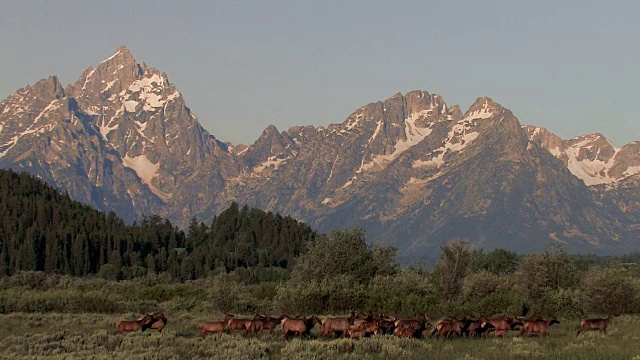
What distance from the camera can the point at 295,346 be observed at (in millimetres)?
36719

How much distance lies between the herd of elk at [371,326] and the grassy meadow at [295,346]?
588 mm

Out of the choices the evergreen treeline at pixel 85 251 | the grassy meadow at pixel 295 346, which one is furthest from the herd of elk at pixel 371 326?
the evergreen treeline at pixel 85 251

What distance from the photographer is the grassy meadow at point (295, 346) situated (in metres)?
35.0

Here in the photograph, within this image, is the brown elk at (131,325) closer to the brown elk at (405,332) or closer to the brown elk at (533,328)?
the brown elk at (405,332)

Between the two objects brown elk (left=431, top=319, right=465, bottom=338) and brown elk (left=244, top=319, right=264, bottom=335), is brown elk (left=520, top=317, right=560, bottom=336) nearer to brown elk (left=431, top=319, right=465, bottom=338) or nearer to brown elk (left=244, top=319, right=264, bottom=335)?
brown elk (left=431, top=319, right=465, bottom=338)

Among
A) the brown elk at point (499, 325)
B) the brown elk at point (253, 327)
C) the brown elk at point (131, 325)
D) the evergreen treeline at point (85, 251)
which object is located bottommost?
the brown elk at point (499, 325)

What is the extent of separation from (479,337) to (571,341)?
16.0 ft

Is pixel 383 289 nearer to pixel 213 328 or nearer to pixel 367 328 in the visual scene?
pixel 367 328

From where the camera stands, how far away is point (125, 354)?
35.1 metres

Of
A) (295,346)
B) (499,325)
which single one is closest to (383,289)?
(499,325)

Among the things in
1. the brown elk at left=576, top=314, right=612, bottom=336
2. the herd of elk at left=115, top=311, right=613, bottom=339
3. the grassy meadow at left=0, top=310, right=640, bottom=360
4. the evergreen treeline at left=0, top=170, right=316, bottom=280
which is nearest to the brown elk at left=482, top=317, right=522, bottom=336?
the herd of elk at left=115, top=311, right=613, bottom=339

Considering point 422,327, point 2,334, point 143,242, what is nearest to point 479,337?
point 422,327

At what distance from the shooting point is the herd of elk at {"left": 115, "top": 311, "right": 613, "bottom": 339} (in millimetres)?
41531

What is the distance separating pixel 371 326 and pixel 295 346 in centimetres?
616
